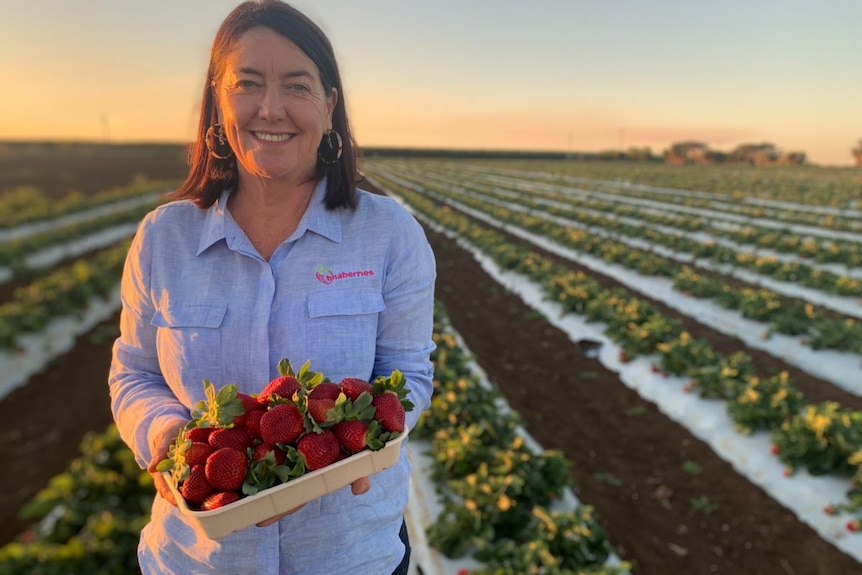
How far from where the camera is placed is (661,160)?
307 ft

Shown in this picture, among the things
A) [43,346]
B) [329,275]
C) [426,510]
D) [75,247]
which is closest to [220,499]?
[329,275]

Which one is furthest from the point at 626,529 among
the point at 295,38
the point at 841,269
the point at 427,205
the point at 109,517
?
the point at 427,205

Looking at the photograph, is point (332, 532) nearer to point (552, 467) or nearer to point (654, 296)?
point (552, 467)

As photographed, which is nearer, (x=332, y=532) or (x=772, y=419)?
(x=332, y=532)

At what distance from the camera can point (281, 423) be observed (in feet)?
4.44

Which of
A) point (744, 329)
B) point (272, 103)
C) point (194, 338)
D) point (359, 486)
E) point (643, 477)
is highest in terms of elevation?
point (272, 103)

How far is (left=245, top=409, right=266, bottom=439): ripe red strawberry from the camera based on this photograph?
1.38 meters

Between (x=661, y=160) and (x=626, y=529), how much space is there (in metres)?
101

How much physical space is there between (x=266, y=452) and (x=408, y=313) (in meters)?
0.57

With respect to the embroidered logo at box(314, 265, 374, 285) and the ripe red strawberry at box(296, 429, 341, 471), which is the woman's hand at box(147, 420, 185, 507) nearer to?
the ripe red strawberry at box(296, 429, 341, 471)

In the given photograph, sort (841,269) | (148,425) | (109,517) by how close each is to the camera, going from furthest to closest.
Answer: (841,269) < (109,517) < (148,425)

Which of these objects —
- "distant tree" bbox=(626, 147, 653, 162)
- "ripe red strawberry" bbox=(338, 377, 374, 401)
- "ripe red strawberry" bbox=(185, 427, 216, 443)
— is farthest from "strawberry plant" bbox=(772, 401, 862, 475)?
"distant tree" bbox=(626, 147, 653, 162)

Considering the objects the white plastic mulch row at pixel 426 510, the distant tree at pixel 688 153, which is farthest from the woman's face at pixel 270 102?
the distant tree at pixel 688 153

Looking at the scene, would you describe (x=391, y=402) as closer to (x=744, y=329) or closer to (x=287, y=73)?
(x=287, y=73)
